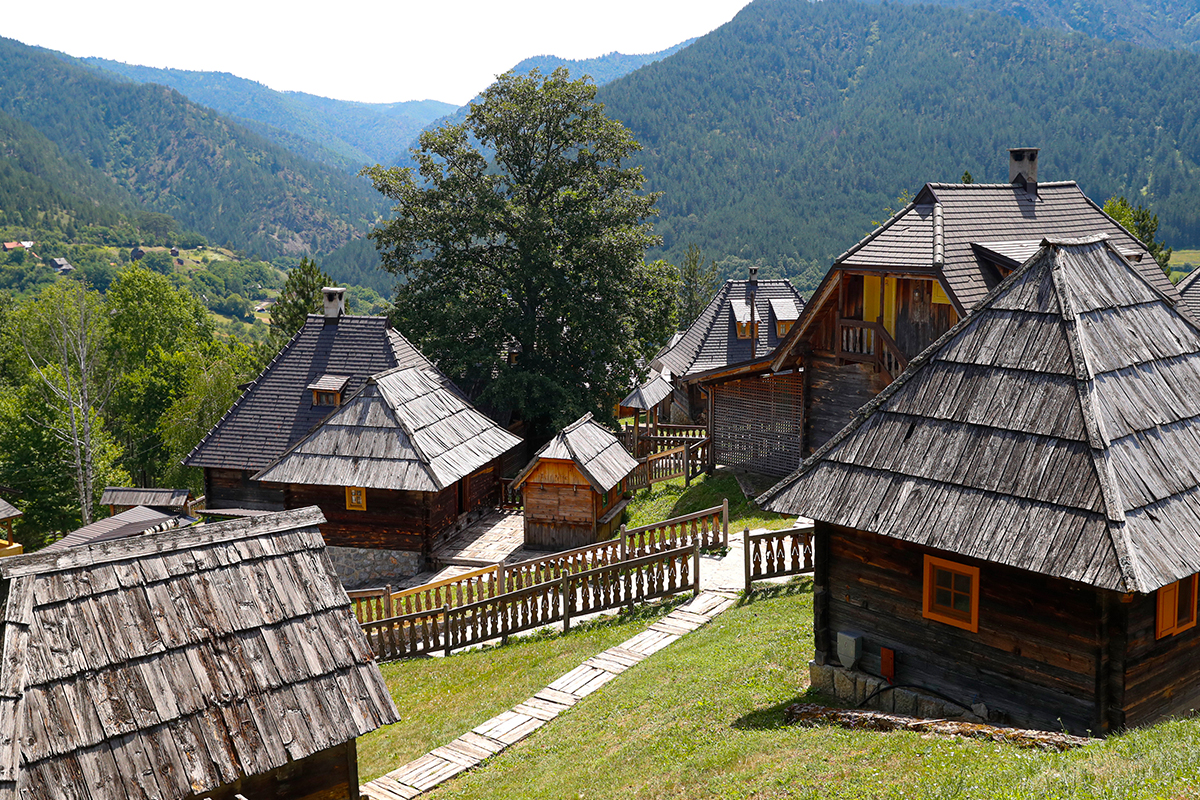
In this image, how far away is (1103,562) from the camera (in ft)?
28.1

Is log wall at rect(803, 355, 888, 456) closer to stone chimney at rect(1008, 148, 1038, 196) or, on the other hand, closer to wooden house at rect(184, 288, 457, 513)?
stone chimney at rect(1008, 148, 1038, 196)

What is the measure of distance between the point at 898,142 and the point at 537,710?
173756 millimetres

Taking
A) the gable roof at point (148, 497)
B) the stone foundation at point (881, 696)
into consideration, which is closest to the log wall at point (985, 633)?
the stone foundation at point (881, 696)

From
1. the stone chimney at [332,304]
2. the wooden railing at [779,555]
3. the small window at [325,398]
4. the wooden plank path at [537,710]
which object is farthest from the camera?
the stone chimney at [332,304]

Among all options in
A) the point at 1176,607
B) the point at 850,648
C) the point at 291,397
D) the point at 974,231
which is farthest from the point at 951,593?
the point at 291,397

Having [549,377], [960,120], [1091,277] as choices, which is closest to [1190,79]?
[960,120]

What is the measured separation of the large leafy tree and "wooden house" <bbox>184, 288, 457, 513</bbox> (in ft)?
13.7

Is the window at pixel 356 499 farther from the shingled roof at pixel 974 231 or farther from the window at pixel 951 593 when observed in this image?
the window at pixel 951 593

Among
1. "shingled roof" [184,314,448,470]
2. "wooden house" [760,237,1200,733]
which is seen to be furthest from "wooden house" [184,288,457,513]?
"wooden house" [760,237,1200,733]

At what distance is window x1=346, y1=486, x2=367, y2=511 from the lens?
23.9m

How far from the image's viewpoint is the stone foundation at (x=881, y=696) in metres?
10.4

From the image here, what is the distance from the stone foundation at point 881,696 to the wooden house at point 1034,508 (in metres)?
0.15

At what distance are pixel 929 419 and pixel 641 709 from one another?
17.0ft

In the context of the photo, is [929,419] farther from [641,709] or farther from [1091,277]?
[641,709]
